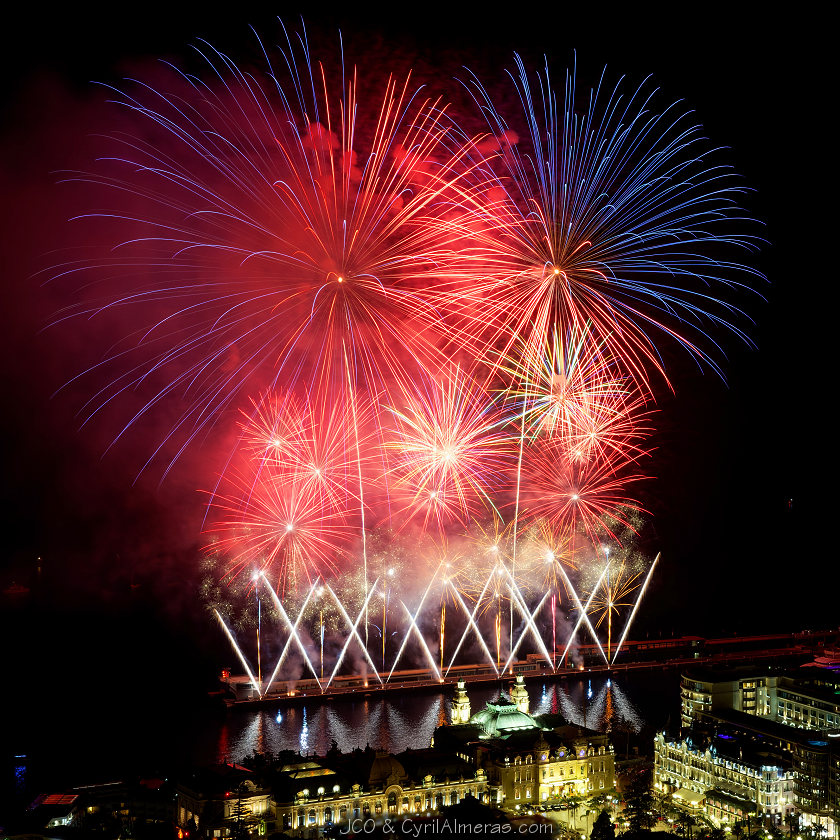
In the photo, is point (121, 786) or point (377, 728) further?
point (377, 728)

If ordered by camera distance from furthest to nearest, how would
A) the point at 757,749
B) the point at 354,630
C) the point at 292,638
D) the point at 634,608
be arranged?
the point at 634,608 → the point at 292,638 → the point at 354,630 → the point at 757,749

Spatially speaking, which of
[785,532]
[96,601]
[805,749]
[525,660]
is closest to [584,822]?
[805,749]

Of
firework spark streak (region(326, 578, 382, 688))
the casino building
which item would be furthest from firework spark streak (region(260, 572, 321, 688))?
the casino building

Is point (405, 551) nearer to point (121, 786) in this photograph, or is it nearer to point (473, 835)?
point (121, 786)

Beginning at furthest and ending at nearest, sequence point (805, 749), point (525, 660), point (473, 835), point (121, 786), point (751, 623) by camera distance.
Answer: point (751, 623), point (525, 660), point (121, 786), point (805, 749), point (473, 835)

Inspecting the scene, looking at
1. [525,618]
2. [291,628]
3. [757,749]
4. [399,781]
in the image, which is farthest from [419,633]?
[757,749]

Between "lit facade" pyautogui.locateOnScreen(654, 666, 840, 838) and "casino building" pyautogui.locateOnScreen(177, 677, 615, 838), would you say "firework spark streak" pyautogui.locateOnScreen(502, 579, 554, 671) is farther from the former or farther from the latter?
"casino building" pyautogui.locateOnScreen(177, 677, 615, 838)

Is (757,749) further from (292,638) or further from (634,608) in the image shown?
(634,608)

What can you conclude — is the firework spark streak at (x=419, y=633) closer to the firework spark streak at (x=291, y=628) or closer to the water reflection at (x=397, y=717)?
the water reflection at (x=397, y=717)
